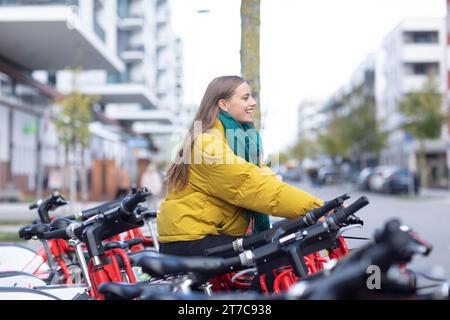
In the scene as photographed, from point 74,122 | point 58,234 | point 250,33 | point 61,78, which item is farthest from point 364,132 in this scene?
point 58,234

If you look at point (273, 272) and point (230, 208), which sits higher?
point (230, 208)

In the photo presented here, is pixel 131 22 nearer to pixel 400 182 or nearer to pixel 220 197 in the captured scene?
pixel 400 182

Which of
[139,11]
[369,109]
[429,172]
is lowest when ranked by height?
[429,172]

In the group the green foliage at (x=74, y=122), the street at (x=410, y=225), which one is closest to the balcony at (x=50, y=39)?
the green foliage at (x=74, y=122)

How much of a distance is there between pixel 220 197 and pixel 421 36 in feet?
211

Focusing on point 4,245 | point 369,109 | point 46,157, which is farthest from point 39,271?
point 369,109

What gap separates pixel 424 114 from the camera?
41875 mm

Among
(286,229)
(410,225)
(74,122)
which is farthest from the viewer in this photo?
(74,122)

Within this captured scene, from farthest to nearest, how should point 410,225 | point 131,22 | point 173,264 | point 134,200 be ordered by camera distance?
point 131,22, point 410,225, point 134,200, point 173,264

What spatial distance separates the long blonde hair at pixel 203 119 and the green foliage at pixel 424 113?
39.7m

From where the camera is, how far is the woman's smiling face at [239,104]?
3430 millimetres
